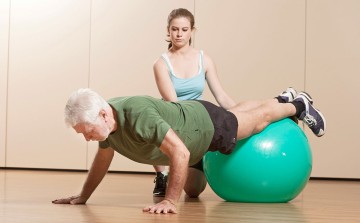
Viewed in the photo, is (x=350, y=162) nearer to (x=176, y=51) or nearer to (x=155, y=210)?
(x=176, y=51)

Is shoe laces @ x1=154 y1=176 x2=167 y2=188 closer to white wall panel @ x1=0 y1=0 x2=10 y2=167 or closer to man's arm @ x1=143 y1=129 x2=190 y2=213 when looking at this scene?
man's arm @ x1=143 y1=129 x2=190 y2=213

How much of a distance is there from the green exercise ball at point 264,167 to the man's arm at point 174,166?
64 centimetres

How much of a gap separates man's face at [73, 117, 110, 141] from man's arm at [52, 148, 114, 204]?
43cm

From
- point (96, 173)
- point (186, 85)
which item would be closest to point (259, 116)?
point (186, 85)

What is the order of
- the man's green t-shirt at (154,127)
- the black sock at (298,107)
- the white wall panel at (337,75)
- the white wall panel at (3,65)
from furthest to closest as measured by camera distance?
1. the white wall panel at (3,65)
2. the white wall panel at (337,75)
3. the black sock at (298,107)
4. the man's green t-shirt at (154,127)

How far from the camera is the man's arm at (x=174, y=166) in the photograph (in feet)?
8.65

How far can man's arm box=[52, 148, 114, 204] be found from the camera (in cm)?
302

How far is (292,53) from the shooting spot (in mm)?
5785

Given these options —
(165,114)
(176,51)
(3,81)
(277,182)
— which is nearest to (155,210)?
(165,114)

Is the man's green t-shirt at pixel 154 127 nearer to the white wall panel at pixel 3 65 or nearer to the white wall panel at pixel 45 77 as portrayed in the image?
the white wall panel at pixel 45 77

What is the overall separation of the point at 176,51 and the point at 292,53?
218 centimetres

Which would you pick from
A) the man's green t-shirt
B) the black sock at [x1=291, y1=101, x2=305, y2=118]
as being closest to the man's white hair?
the man's green t-shirt

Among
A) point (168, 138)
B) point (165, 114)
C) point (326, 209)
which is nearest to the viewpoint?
point (168, 138)

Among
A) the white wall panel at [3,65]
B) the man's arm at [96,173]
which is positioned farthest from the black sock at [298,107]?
the white wall panel at [3,65]
